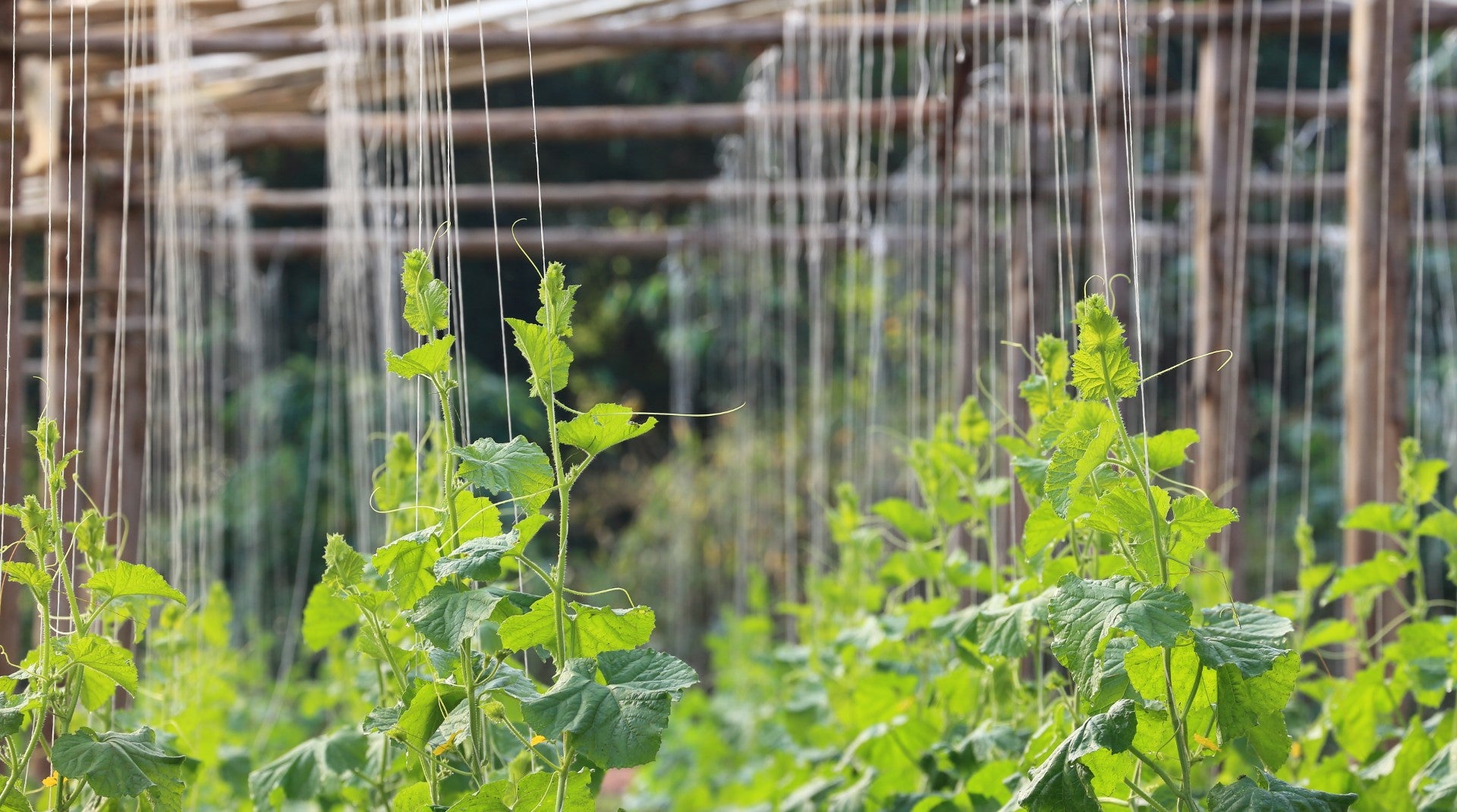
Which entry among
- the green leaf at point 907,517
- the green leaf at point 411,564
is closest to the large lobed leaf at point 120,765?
the green leaf at point 411,564

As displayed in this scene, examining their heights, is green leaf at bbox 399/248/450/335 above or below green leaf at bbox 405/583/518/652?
above

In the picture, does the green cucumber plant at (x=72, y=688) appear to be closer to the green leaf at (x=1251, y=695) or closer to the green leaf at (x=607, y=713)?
the green leaf at (x=607, y=713)

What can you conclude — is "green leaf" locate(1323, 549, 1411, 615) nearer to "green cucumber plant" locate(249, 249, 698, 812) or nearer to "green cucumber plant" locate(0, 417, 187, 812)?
"green cucumber plant" locate(249, 249, 698, 812)

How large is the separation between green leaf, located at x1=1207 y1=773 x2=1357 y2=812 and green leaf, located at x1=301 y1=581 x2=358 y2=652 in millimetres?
1234

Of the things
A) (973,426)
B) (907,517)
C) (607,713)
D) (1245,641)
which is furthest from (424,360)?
(907,517)

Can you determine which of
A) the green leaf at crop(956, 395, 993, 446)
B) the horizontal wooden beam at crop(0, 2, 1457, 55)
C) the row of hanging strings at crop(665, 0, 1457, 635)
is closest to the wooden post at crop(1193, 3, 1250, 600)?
the row of hanging strings at crop(665, 0, 1457, 635)

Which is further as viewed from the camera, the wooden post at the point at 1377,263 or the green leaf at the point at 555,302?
the wooden post at the point at 1377,263

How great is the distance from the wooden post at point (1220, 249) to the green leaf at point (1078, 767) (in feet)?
6.98

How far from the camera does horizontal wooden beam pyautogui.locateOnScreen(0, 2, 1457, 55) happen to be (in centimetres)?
342

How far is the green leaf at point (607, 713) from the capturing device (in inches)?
50.6

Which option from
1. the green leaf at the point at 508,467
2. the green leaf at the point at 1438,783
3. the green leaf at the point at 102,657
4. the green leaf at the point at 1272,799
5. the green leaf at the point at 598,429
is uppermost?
the green leaf at the point at 598,429

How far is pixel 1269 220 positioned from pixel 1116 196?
592 centimetres

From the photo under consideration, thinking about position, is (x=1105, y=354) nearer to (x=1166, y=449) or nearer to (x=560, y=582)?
(x=1166, y=449)

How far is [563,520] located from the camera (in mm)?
1389
